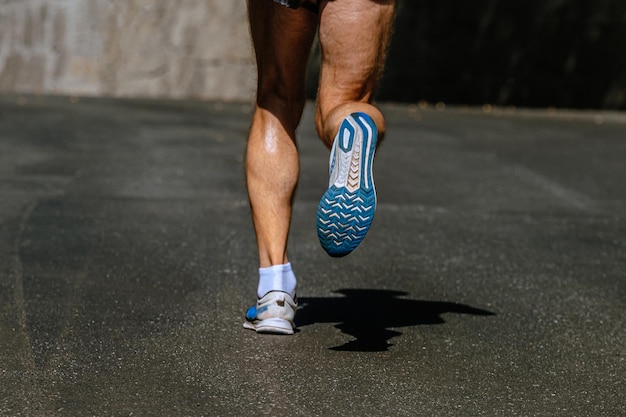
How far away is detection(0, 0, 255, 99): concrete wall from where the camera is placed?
475 inches

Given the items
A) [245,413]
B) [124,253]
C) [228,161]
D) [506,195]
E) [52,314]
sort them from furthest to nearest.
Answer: [228,161] < [506,195] < [124,253] < [52,314] < [245,413]

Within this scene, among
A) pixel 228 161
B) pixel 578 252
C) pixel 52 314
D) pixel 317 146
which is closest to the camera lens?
pixel 52 314

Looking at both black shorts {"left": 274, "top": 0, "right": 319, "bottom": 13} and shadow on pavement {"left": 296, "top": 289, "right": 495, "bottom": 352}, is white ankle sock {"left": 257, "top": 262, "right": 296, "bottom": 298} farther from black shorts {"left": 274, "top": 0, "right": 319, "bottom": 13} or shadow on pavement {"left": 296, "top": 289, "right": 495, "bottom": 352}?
black shorts {"left": 274, "top": 0, "right": 319, "bottom": 13}

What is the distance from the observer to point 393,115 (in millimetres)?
11453

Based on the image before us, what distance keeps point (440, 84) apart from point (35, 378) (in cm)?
945

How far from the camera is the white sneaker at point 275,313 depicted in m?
3.86

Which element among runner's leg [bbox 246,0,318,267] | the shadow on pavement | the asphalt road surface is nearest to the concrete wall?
the asphalt road surface

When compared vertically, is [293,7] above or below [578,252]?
above

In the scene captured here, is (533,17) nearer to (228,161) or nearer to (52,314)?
(228,161)

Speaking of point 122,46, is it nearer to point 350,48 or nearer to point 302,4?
point 302,4

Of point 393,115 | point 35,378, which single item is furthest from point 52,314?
point 393,115

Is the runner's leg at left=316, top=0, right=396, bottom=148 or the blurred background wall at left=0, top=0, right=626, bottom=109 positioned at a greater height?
the runner's leg at left=316, top=0, right=396, bottom=148

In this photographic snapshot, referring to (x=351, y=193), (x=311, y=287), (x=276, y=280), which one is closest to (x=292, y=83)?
(x=276, y=280)

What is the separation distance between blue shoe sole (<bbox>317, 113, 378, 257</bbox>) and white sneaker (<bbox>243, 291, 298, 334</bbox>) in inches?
24.6
